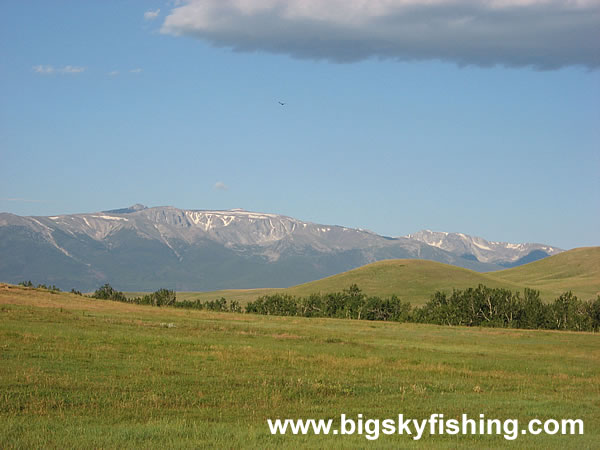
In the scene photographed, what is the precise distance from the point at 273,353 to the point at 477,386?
470 inches

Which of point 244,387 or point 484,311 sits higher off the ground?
point 244,387

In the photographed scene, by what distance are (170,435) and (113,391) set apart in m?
6.12

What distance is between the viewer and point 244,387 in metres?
24.8

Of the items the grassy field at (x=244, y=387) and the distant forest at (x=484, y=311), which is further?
the distant forest at (x=484, y=311)

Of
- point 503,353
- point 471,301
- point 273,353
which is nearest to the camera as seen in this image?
point 273,353

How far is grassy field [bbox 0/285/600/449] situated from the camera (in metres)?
17.5

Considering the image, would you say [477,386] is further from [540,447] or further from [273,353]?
[273,353]

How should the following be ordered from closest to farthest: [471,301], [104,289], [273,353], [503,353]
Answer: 1. [273,353]
2. [503,353]
3. [471,301]
4. [104,289]

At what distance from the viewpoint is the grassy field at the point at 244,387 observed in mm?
17478

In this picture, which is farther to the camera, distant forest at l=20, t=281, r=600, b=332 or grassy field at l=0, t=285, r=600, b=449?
distant forest at l=20, t=281, r=600, b=332

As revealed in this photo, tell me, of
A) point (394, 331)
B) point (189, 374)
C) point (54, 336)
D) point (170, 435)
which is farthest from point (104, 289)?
point (170, 435)

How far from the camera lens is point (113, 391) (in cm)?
2253

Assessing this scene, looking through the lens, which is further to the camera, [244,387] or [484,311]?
[484,311]

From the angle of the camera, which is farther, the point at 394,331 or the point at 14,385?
the point at 394,331
